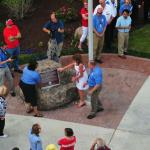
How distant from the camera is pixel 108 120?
37.3 ft

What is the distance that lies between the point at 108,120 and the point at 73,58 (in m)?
1.63

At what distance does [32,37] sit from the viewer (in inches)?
627

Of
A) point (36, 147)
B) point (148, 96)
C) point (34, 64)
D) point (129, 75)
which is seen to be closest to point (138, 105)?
point (148, 96)

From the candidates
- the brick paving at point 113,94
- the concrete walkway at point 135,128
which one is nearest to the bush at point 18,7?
the brick paving at point 113,94

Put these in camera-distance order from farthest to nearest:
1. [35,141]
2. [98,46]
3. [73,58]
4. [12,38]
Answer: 1. [98,46]
2. [12,38]
3. [73,58]
4. [35,141]

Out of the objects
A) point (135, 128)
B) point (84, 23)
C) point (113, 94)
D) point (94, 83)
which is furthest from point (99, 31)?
point (135, 128)

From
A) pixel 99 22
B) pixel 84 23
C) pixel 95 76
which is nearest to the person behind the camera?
pixel 95 76

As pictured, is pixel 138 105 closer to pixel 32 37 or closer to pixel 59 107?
pixel 59 107

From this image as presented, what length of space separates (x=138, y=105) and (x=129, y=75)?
1.70m

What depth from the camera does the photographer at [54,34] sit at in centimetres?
1350

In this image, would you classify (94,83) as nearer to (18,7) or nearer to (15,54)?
(15,54)

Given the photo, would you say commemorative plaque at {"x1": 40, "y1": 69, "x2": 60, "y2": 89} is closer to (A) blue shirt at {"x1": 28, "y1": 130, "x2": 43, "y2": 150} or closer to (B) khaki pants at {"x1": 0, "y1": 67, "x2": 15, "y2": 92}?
(B) khaki pants at {"x1": 0, "y1": 67, "x2": 15, "y2": 92}

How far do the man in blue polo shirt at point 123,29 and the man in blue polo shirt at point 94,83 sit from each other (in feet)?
11.0

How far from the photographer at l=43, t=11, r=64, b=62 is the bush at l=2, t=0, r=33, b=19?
3.36 metres
